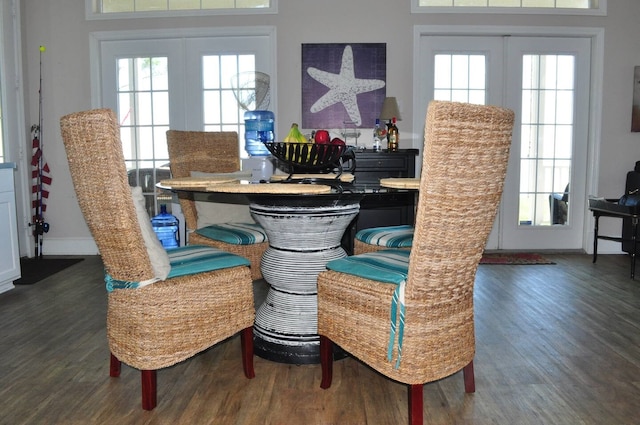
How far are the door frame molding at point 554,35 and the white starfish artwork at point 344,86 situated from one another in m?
0.41

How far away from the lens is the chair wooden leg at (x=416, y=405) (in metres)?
1.65

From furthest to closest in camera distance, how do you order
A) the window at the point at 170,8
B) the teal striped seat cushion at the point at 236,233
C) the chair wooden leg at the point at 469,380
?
the window at the point at 170,8 → the teal striped seat cushion at the point at 236,233 → the chair wooden leg at the point at 469,380

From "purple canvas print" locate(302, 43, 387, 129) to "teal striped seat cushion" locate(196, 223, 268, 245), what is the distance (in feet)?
6.54

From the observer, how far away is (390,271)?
176cm

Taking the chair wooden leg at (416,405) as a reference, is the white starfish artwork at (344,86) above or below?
above

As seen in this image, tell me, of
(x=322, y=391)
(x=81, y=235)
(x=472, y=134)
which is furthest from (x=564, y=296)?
(x=81, y=235)

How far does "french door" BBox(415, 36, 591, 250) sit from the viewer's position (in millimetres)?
4758

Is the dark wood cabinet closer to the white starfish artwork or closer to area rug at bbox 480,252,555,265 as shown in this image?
the white starfish artwork

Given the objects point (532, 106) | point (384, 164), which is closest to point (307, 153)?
point (384, 164)

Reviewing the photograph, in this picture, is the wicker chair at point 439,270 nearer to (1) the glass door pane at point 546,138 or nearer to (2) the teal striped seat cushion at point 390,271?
(2) the teal striped seat cushion at point 390,271

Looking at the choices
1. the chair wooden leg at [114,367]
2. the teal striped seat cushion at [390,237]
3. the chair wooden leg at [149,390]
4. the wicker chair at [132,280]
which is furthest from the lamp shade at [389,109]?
the chair wooden leg at [149,390]

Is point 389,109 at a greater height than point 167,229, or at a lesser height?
greater

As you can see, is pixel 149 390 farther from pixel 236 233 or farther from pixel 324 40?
pixel 324 40

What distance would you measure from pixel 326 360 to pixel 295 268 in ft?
1.38
